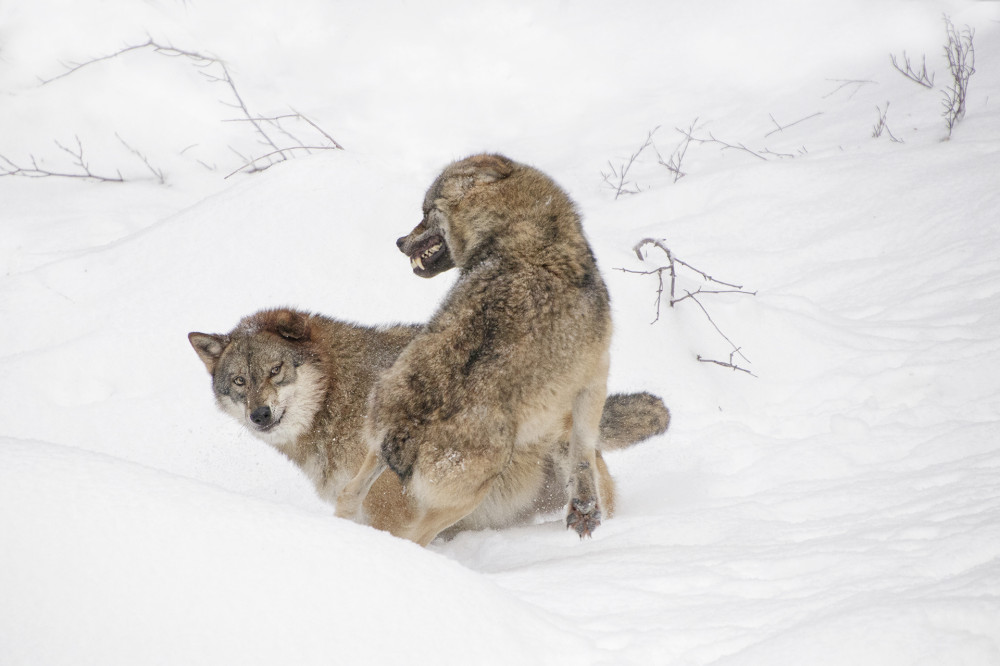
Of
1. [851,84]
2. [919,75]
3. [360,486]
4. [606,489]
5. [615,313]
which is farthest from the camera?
[851,84]

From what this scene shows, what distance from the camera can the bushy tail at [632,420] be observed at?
489 cm

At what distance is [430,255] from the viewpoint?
438 cm

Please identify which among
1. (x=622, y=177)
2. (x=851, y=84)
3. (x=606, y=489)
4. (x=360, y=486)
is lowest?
(x=622, y=177)

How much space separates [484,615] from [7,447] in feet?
5.03

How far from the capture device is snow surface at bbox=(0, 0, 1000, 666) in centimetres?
214

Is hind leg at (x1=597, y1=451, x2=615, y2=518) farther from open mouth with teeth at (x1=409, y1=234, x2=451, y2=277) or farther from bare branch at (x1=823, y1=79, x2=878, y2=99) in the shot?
bare branch at (x1=823, y1=79, x2=878, y2=99)

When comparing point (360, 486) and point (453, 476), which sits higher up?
point (453, 476)

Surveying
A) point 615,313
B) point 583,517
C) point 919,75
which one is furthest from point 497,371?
point 919,75

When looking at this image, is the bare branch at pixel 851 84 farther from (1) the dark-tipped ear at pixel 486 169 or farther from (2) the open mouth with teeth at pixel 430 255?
(2) the open mouth with teeth at pixel 430 255

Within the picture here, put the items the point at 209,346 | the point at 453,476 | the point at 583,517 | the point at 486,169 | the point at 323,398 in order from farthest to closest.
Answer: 1. the point at 209,346
2. the point at 323,398
3. the point at 486,169
4. the point at 583,517
5. the point at 453,476

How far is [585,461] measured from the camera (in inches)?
157

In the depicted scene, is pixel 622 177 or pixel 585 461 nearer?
pixel 585 461

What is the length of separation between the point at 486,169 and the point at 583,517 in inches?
73.9

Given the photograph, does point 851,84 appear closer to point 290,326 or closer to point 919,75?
point 919,75
